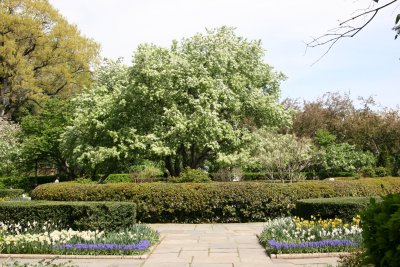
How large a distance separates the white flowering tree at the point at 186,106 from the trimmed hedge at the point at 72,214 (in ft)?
25.1

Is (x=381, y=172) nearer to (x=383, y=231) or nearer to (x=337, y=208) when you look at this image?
(x=337, y=208)

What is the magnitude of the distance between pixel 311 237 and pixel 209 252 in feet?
5.93

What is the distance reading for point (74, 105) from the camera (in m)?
26.2

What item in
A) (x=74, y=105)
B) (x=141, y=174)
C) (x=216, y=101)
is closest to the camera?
(x=216, y=101)

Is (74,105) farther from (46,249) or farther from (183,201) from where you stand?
(46,249)

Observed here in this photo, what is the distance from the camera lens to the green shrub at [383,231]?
342cm

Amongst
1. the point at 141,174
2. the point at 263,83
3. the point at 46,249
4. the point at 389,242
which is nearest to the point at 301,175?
the point at 263,83

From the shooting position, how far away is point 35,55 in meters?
35.8

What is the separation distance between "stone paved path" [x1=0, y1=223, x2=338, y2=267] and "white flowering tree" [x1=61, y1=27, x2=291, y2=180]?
6.53 m

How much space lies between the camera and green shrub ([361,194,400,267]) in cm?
342

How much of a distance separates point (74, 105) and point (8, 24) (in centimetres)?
1171

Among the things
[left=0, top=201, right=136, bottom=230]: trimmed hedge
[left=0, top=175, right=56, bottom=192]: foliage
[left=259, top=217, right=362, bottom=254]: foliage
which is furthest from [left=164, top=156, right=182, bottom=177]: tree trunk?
[left=0, top=175, right=56, bottom=192]: foliage

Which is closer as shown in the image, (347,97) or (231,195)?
(231,195)

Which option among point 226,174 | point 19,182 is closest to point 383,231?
point 226,174
